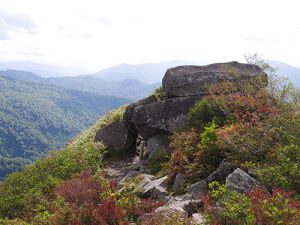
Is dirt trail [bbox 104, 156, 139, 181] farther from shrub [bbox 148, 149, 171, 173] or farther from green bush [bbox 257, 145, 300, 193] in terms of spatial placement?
green bush [bbox 257, 145, 300, 193]

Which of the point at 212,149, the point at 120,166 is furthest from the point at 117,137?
the point at 212,149

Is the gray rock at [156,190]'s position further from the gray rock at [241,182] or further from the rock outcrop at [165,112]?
the gray rock at [241,182]

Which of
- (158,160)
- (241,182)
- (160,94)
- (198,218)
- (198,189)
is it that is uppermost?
(160,94)

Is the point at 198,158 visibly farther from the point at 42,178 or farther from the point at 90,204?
the point at 42,178

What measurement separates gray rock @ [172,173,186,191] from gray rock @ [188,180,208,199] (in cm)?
73

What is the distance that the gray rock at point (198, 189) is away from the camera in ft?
30.0

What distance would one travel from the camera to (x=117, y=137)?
18234 millimetres

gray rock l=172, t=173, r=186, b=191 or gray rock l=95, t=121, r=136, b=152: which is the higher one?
gray rock l=172, t=173, r=186, b=191

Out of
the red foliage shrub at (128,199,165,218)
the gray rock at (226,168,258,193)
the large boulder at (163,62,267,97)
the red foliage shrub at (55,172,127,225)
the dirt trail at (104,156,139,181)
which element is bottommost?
the dirt trail at (104,156,139,181)

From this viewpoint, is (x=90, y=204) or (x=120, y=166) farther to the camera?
(x=120, y=166)

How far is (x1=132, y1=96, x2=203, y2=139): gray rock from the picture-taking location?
15.0 m

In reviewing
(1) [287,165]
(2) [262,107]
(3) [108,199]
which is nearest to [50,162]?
(3) [108,199]

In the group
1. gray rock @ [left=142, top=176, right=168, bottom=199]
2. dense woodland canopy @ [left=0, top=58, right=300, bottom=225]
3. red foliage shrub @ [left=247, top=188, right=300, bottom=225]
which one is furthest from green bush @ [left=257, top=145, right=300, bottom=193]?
gray rock @ [left=142, top=176, right=168, bottom=199]

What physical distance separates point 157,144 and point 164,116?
3.76 feet
